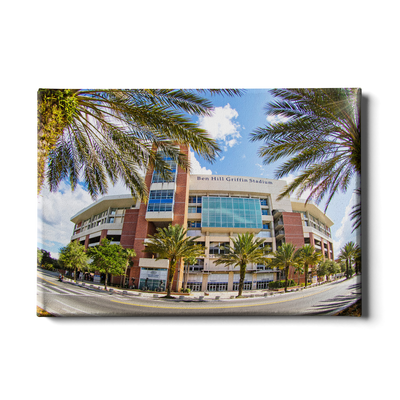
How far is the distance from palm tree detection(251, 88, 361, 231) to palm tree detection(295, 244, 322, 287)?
1.26 m

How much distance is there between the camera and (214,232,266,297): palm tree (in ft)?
15.0

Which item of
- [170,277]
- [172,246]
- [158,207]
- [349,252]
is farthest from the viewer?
[158,207]

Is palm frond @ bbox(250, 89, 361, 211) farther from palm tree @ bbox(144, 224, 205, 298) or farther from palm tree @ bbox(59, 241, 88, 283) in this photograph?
palm tree @ bbox(59, 241, 88, 283)

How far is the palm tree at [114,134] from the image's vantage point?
14.0ft

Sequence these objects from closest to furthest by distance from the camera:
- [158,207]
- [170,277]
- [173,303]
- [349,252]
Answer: [173,303]
[170,277]
[349,252]
[158,207]

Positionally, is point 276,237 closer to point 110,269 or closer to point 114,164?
point 110,269

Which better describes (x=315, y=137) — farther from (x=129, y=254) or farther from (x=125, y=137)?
(x=129, y=254)

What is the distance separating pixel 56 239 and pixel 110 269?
1599 millimetres

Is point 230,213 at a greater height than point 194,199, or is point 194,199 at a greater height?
point 194,199

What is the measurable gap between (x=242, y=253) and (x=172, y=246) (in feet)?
5.80

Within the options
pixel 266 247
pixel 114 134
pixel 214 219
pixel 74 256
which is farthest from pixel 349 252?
pixel 74 256

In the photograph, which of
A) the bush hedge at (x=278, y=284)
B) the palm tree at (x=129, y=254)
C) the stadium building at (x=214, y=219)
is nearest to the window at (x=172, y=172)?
the stadium building at (x=214, y=219)

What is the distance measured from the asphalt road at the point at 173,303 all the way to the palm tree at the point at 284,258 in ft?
2.13

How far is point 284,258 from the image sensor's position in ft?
15.6
